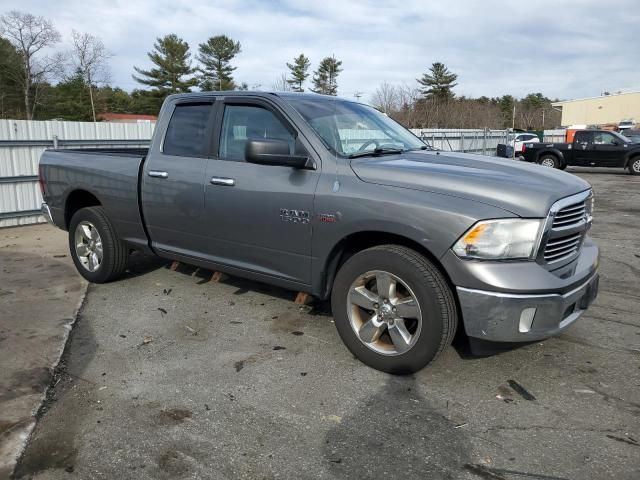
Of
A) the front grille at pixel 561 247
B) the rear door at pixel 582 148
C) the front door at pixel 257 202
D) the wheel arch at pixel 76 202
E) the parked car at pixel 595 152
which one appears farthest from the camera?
the rear door at pixel 582 148

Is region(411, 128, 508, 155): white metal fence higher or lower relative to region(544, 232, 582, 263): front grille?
higher


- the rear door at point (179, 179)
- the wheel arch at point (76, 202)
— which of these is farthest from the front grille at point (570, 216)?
the wheel arch at point (76, 202)

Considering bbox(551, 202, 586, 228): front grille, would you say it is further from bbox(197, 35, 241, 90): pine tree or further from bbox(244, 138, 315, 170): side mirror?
bbox(197, 35, 241, 90): pine tree

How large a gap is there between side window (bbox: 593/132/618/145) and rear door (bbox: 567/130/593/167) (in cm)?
20

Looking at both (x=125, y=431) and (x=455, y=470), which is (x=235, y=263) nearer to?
(x=125, y=431)

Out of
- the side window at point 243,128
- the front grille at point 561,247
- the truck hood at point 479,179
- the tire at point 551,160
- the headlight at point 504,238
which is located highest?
the side window at point 243,128

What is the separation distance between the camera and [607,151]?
2052 centimetres

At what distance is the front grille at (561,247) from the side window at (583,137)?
1965 centimetres

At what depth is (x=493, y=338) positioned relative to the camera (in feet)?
10.2

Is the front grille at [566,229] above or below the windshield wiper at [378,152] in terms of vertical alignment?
below

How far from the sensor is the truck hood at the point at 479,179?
308cm

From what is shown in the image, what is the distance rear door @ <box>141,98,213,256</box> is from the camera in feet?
14.8

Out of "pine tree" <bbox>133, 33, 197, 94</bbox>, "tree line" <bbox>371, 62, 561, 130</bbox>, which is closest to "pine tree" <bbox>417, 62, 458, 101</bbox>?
"tree line" <bbox>371, 62, 561, 130</bbox>

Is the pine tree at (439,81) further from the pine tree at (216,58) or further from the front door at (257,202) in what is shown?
the front door at (257,202)
